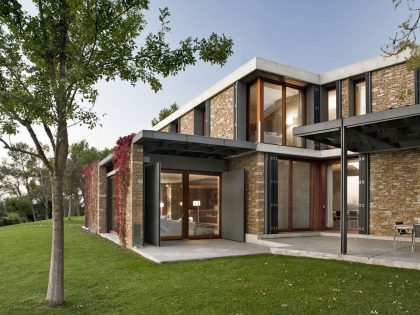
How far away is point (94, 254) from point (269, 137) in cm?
669

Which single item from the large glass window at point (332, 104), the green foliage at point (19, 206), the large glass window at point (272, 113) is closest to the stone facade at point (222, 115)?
the large glass window at point (272, 113)

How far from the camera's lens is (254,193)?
12.1 metres

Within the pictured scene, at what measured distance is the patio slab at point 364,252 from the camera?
7648 millimetres

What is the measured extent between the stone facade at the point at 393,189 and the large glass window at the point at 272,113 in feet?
10.8

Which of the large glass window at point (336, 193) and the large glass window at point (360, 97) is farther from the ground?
the large glass window at point (360, 97)

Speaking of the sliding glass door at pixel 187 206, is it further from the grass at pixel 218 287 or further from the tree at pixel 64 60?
the tree at pixel 64 60

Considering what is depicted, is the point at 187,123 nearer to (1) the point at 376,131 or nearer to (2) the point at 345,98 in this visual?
(2) the point at 345,98

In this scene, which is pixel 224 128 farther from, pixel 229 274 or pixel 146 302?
pixel 146 302

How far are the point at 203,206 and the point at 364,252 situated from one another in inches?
225

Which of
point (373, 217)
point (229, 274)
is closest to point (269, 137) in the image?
point (373, 217)

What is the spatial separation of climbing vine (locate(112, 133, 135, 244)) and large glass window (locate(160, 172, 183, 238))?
1294 millimetres

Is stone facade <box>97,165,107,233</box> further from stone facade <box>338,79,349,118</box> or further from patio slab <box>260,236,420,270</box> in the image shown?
stone facade <box>338,79,349,118</box>

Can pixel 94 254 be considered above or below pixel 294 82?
below

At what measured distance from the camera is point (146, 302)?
554 cm
